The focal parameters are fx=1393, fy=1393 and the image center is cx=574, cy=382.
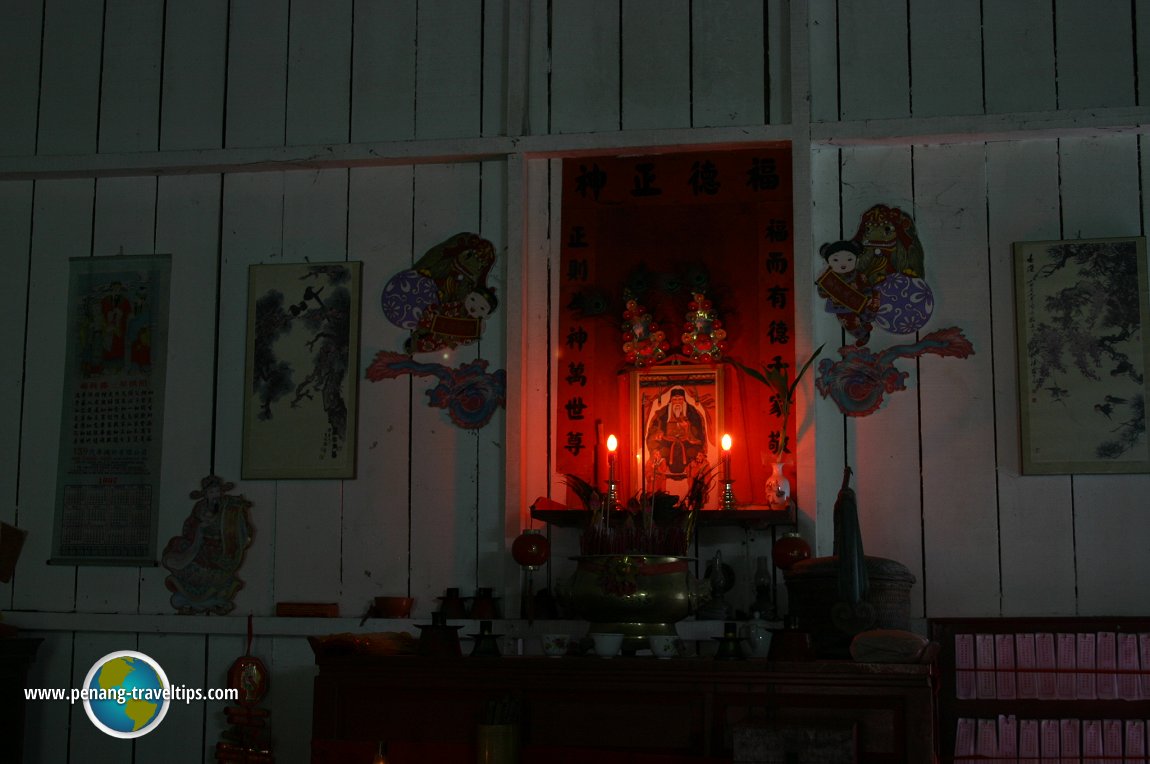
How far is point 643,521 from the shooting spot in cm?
507

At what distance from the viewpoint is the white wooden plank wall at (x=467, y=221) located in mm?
5488

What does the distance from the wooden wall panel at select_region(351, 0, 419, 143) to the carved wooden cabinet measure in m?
2.50

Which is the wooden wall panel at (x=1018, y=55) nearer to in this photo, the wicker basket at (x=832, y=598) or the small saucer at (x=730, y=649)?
the wicker basket at (x=832, y=598)

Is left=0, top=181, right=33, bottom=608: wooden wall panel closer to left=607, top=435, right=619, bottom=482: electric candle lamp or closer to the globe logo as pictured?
the globe logo

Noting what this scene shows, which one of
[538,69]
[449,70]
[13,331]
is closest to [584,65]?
[538,69]

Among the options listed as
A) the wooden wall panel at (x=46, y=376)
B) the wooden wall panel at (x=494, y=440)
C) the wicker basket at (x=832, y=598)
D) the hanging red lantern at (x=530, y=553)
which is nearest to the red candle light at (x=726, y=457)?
the wicker basket at (x=832, y=598)

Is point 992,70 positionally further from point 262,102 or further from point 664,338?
point 262,102

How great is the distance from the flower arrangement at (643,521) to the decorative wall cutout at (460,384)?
47 cm

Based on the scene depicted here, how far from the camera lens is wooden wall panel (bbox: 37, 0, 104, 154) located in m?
6.25

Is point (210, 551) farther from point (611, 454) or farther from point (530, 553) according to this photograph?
point (611, 454)

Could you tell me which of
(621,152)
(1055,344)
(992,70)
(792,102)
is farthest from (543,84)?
(1055,344)

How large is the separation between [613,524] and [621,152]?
65.2 inches

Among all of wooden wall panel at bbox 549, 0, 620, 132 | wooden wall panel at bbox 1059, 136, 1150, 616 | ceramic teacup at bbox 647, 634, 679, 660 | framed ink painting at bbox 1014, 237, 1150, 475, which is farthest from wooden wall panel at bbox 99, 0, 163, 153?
wooden wall panel at bbox 1059, 136, 1150, 616

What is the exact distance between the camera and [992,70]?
5.68 m
